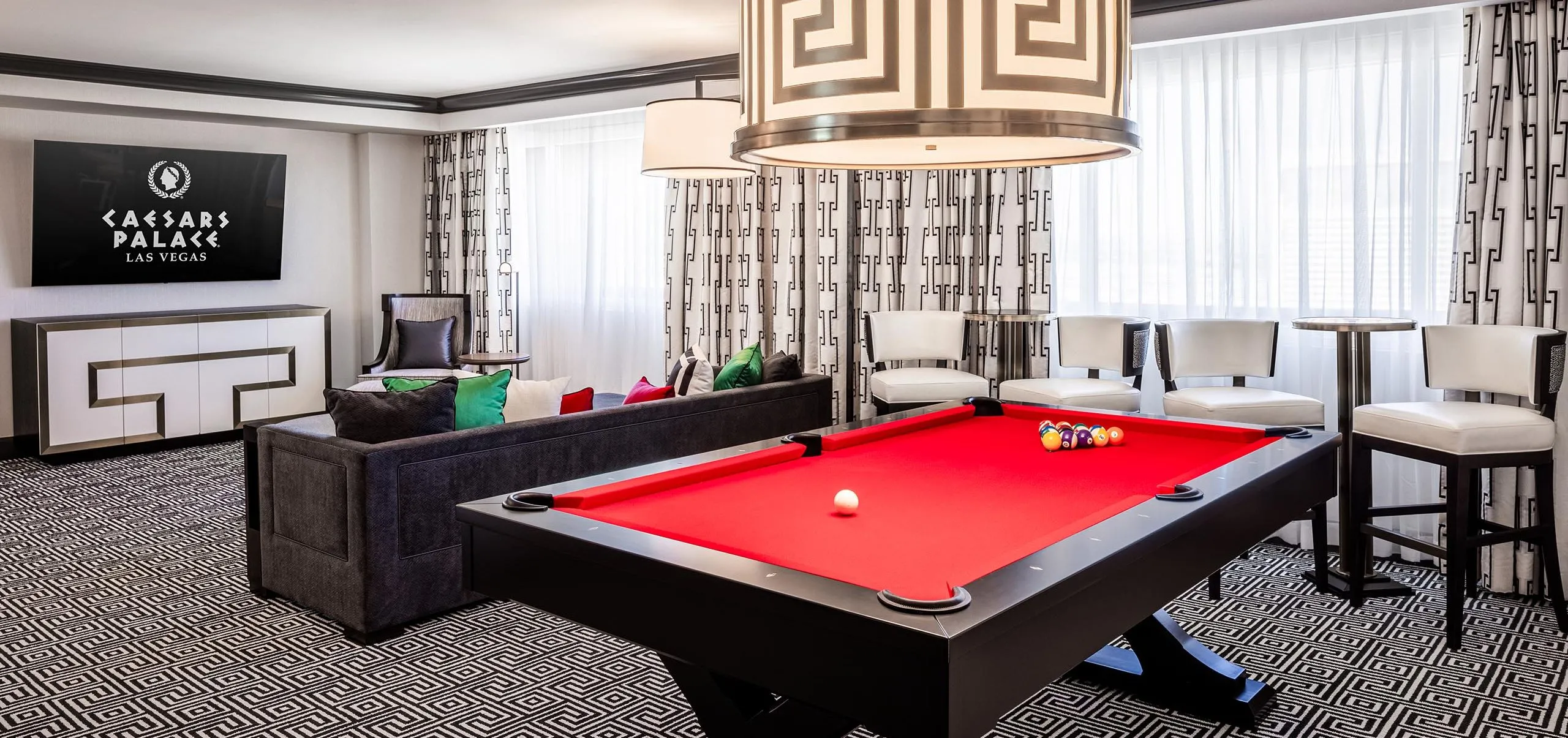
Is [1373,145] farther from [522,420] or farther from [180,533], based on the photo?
[180,533]

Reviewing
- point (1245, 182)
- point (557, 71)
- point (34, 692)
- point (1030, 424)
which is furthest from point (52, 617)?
point (1245, 182)

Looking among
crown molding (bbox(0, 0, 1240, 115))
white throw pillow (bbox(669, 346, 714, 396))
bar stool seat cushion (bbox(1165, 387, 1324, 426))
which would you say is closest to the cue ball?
bar stool seat cushion (bbox(1165, 387, 1324, 426))

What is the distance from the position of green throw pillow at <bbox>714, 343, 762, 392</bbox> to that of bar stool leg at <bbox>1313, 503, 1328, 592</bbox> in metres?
2.34

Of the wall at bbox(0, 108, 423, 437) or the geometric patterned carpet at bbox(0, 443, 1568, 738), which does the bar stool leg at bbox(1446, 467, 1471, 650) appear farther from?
the wall at bbox(0, 108, 423, 437)

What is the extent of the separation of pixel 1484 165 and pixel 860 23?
3841 millimetres

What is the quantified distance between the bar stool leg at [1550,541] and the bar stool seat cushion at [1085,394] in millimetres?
1477

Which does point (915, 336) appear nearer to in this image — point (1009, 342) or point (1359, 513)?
point (1009, 342)

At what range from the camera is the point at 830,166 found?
6.50 feet

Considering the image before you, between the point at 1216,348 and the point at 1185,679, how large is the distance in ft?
6.85

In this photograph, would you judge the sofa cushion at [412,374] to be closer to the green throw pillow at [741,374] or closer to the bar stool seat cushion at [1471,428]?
the green throw pillow at [741,374]

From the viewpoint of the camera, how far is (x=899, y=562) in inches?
76.5

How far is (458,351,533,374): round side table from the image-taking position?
303 inches

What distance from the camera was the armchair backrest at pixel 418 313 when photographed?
26.4 ft

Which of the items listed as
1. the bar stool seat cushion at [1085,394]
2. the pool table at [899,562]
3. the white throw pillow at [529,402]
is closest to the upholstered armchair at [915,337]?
the bar stool seat cushion at [1085,394]
